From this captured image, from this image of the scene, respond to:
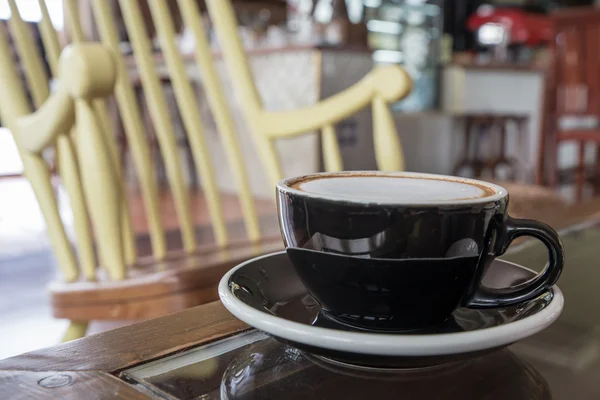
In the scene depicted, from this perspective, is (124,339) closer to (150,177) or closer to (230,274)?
(230,274)

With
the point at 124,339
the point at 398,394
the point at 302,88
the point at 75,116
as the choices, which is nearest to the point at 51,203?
the point at 75,116

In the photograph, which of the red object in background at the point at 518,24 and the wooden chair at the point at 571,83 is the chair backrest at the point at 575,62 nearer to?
the wooden chair at the point at 571,83

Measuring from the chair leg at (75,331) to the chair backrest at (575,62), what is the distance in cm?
249

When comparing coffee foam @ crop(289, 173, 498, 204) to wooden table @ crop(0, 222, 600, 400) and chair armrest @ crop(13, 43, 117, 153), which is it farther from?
chair armrest @ crop(13, 43, 117, 153)

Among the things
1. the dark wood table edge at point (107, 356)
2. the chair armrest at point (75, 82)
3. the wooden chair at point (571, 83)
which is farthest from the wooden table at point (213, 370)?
the wooden chair at point (571, 83)

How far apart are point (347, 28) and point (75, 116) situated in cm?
273

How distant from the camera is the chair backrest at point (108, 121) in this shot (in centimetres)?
60

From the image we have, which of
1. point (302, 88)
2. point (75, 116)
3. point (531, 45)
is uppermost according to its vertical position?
point (75, 116)

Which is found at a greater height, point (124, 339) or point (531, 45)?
point (124, 339)

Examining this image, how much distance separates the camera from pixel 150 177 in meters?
0.94

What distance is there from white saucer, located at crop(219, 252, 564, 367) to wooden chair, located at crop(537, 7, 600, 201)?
2.52m

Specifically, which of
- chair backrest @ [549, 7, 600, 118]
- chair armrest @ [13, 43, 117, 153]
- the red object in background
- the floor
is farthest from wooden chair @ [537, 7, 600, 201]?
the red object in background

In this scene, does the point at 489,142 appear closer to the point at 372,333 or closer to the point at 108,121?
the point at 108,121

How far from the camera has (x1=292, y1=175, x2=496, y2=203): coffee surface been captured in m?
0.33
